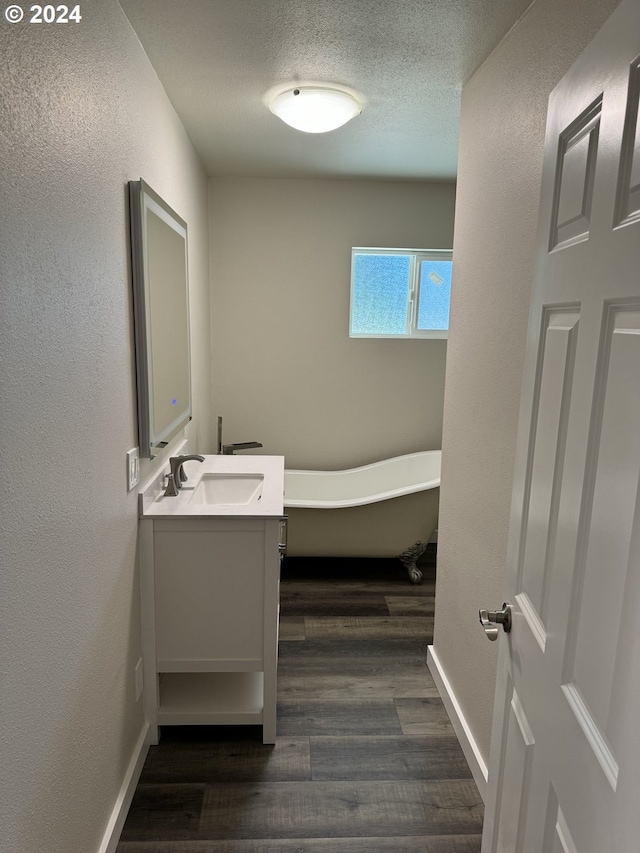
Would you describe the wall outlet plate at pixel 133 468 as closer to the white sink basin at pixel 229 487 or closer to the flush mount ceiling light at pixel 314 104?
Answer: the white sink basin at pixel 229 487

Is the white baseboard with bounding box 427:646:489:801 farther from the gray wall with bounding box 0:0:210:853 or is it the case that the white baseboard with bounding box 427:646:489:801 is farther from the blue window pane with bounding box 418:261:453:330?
the blue window pane with bounding box 418:261:453:330

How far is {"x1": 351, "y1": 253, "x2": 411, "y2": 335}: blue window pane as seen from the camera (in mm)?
4184

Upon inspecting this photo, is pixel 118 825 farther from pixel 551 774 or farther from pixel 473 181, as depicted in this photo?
pixel 473 181

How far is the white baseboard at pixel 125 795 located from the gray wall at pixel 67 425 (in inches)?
2.0

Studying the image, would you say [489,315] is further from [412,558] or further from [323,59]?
[412,558]

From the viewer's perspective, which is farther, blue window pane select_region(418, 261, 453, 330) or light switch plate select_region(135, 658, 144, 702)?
blue window pane select_region(418, 261, 453, 330)

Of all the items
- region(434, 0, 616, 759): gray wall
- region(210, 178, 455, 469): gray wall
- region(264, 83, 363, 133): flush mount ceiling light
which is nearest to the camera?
region(434, 0, 616, 759): gray wall

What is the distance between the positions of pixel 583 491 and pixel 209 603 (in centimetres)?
166

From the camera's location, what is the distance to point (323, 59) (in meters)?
2.10

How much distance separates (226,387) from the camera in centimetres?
418

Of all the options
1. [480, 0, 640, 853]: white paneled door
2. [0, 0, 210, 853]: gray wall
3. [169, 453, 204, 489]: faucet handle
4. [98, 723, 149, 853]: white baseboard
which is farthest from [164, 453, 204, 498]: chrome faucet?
[480, 0, 640, 853]: white paneled door

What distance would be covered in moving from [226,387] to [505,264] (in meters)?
2.57

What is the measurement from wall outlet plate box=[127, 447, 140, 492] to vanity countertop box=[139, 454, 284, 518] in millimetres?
104

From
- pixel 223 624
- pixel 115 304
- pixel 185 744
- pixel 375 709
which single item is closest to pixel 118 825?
pixel 185 744
